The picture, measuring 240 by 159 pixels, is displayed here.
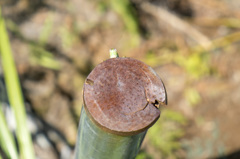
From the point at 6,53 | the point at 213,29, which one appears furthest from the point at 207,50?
the point at 6,53

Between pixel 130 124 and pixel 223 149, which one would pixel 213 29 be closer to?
pixel 223 149

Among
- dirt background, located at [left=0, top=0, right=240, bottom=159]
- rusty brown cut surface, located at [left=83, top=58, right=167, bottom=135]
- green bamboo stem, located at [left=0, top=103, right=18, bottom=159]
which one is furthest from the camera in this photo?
dirt background, located at [left=0, top=0, right=240, bottom=159]

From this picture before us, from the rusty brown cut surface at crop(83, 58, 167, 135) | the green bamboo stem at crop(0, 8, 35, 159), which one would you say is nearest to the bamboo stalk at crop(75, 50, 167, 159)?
the rusty brown cut surface at crop(83, 58, 167, 135)

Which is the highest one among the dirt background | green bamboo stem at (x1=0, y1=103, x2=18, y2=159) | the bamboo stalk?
the bamboo stalk

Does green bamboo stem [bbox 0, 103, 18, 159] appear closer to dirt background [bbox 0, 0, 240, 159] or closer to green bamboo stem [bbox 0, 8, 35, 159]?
green bamboo stem [bbox 0, 8, 35, 159]

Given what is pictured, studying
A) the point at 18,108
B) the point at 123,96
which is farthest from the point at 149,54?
the point at 123,96

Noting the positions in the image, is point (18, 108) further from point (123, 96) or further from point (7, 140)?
point (123, 96)

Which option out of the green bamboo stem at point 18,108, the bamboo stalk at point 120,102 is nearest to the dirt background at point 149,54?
the green bamboo stem at point 18,108
